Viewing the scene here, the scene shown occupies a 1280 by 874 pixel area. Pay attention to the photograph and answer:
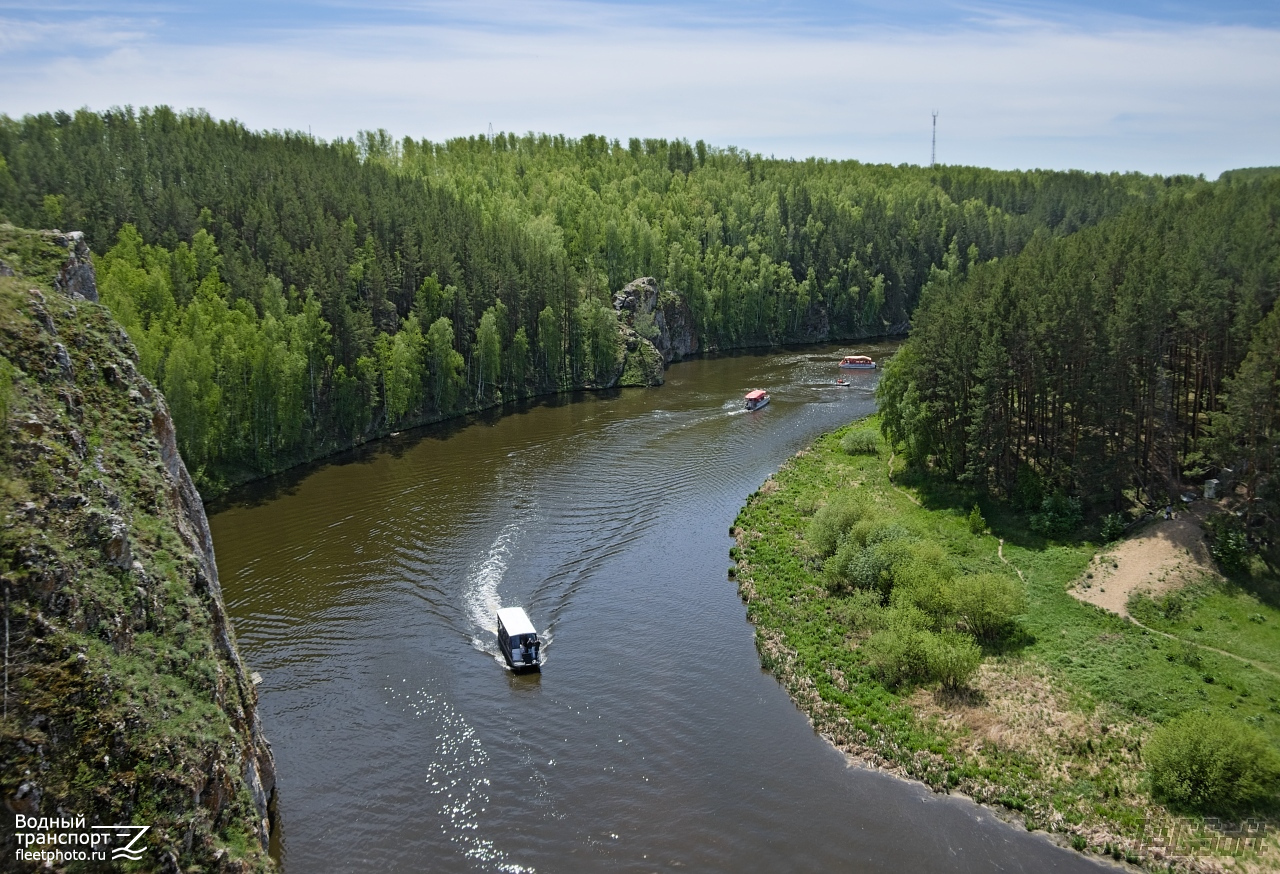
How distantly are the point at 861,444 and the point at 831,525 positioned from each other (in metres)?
25.0

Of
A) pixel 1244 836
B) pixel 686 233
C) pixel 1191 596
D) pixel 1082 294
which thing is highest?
pixel 686 233

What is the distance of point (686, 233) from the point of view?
161 m

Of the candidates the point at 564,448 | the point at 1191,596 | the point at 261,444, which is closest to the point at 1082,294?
the point at 1191,596

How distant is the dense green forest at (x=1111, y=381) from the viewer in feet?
171

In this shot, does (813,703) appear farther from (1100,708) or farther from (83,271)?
(83,271)

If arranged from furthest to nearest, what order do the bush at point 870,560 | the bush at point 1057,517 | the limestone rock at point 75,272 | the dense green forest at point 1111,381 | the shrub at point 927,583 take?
the bush at point 1057,517, the bush at point 870,560, the dense green forest at point 1111,381, the shrub at point 927,583, the limestone rock at point 75,272

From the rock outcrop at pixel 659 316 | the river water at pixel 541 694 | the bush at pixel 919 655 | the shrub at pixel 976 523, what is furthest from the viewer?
the rock outcrop at pixel 659 316

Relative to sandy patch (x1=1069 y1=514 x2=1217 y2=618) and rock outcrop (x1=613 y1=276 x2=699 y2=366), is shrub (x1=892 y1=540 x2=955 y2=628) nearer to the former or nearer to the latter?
sandy patch (x1=1069 y1=514 x2=1217 y2=618)

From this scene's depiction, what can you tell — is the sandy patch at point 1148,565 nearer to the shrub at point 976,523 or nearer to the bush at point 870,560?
the shrub at point 976,523

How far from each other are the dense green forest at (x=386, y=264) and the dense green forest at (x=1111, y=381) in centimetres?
5340

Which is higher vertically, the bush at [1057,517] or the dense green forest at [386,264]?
the dense green forest at [386,264]

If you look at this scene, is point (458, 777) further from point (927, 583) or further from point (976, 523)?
point (976, 523)

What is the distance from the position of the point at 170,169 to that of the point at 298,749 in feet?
309

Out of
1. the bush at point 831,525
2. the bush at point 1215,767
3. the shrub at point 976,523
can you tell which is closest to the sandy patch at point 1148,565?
the shrub at point 976,523
